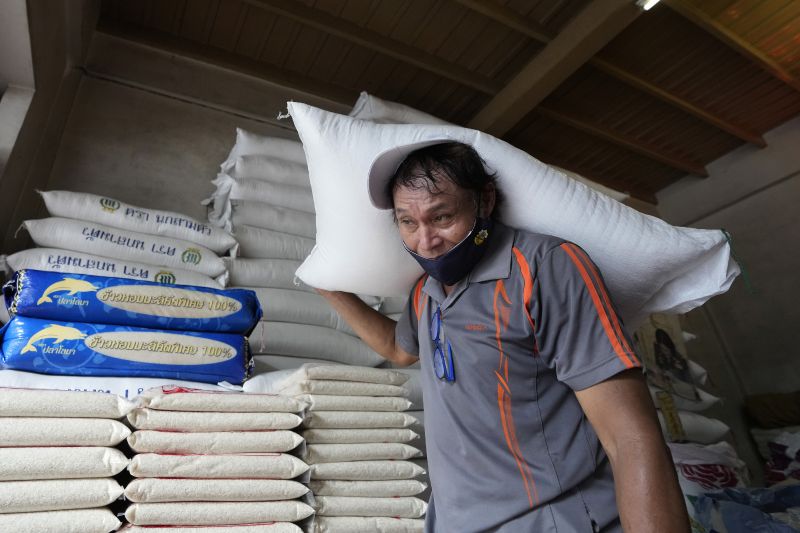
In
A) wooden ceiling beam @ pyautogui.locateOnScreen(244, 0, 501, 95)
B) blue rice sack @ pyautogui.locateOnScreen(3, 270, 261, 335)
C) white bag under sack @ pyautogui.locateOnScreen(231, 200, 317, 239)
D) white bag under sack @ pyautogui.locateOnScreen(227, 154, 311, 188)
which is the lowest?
blue rice sack @ pyautogui.locateOnScreen(3, 270, 261, 335)

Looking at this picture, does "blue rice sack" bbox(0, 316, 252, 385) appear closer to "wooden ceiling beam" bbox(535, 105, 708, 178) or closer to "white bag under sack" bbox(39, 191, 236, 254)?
"white bag under sack" bbox(39, 191, 236, 254)

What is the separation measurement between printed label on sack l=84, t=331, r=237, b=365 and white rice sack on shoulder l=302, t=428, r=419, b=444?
0.36 meters

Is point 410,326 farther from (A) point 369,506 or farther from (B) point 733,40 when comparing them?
(B) point 733,40

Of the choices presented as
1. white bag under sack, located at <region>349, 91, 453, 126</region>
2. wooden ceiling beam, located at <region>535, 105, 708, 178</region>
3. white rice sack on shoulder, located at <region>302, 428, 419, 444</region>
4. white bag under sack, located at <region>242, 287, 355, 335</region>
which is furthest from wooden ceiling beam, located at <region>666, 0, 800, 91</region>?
white rice sack on shoulder, located at <region>302, 428, 419, 444</region>

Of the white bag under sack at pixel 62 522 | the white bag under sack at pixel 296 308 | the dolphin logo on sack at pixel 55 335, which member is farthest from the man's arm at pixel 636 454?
the white bag under sack at pixel 296 308

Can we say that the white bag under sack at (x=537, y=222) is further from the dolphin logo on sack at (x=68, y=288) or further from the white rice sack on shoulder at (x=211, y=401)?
the dolphin logo on sack at (x=68, y=288)

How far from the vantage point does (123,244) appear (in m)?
1.88

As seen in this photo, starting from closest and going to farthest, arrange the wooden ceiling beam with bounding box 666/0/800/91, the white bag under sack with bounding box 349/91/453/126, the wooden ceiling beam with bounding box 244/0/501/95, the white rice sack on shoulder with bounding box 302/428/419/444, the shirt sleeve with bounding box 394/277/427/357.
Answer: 1. the shirt sleeve with bounding box 394/277/427/357
2. the white rice sack on shoulder with bounding box 302/428/419/444
3. the white bag under sack with bounding box 349/91/453/126
4. the wooden ceiling beam with bounding box 244/0/501/95
5. the wooden ceiling beam with bounding box 666/0/800/91

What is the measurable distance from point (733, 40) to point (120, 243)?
13.4 ft

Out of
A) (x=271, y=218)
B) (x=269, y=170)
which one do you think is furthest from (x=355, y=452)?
(x=269, y=170)

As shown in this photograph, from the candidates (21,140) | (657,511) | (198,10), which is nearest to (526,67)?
(198,10)

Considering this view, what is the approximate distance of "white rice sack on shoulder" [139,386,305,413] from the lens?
4.25 feet

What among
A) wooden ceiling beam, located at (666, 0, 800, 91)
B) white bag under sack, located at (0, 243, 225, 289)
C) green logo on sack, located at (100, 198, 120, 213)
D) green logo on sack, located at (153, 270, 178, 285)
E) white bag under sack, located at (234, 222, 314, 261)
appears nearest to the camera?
white bag under sack, located at (0, 243, 225, 289)

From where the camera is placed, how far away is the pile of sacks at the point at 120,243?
69.4 inches
